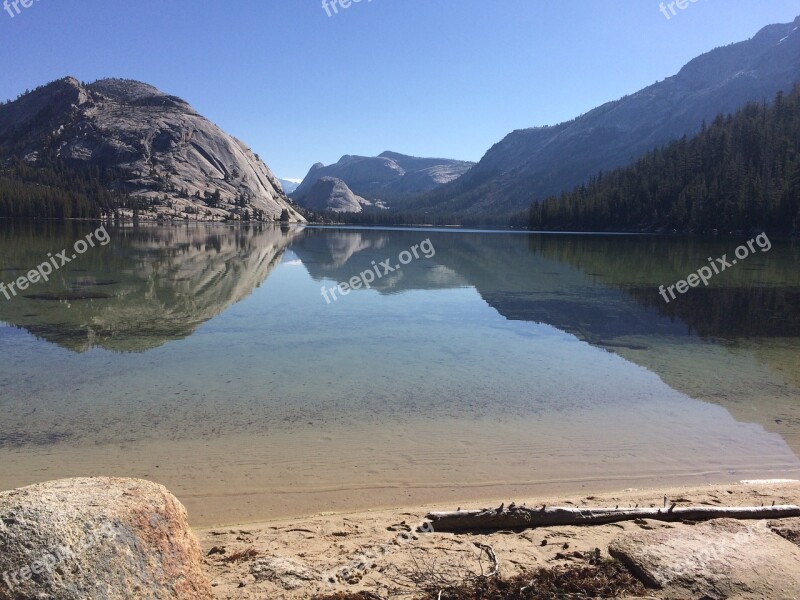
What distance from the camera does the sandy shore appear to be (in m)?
4.95

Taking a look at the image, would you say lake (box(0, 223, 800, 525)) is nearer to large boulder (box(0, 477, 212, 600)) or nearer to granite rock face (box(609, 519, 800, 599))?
granite rock face (box(609, 519, 800, 599))

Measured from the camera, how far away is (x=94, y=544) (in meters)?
3.69

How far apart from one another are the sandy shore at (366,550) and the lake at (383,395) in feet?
2.84

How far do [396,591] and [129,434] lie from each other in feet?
22.8

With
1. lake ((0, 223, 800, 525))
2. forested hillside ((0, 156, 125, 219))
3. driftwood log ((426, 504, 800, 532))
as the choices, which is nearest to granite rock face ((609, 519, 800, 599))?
driftwood log ((426, 504, 800, 532))

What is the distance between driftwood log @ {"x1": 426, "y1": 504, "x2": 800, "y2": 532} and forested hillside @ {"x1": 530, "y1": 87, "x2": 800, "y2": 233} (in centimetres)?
10410

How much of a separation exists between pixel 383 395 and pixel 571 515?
255 inches

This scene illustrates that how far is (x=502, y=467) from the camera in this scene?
28.8ft

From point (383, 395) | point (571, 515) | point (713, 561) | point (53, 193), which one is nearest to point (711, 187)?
point (383, 395)

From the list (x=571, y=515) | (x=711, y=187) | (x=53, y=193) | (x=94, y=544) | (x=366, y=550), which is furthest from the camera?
(x=53, y=193)

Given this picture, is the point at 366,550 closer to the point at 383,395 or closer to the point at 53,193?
the point at 383,395

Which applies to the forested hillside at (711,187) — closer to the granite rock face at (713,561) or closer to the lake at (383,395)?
the lake at (383,395)

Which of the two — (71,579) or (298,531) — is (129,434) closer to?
(298,531)

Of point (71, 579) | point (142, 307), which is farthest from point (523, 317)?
point (71, 579)
